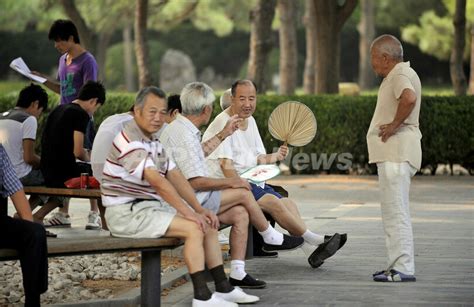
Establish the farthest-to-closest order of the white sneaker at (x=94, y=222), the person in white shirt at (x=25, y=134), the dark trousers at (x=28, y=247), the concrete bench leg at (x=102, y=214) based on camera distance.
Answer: the white sneaker at (x=94, y=222)
the concrete bench leg at (x=102, y=214)
the person in white shirt at (x=25, y=134)
the dark trousers at (x=28, y=247)

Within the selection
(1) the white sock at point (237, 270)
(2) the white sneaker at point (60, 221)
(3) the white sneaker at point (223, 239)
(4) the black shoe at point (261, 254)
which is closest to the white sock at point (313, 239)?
(4) the black shoe at point (261, 254)

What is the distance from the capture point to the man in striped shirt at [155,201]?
7.73 metres

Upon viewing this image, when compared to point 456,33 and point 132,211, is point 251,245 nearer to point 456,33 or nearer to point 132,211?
point 132,211

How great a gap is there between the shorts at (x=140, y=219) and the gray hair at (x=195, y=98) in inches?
52.6

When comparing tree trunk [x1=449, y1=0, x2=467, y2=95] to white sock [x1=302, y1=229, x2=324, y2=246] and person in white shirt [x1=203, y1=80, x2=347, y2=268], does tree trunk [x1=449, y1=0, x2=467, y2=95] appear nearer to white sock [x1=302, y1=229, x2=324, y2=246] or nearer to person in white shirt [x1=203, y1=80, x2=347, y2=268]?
person in white shirt [x1=203, y1=80, x2=347, y2=268]

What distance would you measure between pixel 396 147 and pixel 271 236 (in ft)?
3.86

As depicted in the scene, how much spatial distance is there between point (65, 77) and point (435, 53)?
38.5 m

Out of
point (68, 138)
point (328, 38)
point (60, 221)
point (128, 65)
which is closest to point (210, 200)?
point (68, 138)

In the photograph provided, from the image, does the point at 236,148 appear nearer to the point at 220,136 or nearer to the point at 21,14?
the point at 220,136

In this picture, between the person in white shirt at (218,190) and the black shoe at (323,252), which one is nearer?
the person in white shirt at (218,190)

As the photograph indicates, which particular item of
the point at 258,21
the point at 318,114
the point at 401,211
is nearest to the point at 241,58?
the point at 258,21

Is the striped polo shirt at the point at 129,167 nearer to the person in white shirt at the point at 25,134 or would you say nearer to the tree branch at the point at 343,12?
the person in white shirt at the point at 25,134

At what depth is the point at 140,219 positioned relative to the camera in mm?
7781

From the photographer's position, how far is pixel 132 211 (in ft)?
25.7
